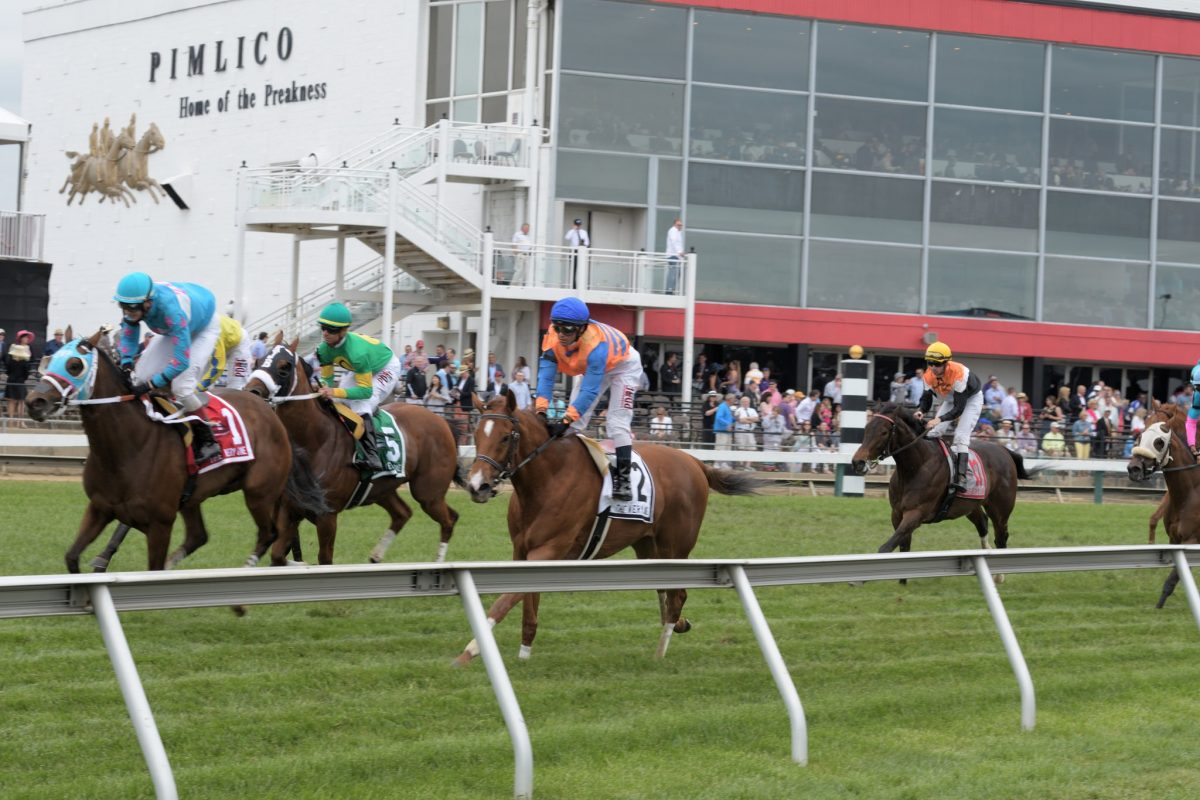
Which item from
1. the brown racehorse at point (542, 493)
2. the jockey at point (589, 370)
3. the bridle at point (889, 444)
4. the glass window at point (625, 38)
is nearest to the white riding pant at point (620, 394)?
the jockey at point (589, 370)

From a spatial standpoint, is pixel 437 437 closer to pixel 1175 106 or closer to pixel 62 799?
pixel 62 799

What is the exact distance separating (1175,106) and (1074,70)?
93.4 inches

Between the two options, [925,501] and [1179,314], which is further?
[1179,314]

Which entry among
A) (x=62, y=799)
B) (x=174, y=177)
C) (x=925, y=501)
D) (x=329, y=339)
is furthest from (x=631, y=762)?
(x=174, y=177)

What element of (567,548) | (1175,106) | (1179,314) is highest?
(1175,106)

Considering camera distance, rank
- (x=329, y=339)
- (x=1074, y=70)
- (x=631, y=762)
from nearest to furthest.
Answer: (x=631, y=762), (x=329, y=339), (x=1074, y=70)

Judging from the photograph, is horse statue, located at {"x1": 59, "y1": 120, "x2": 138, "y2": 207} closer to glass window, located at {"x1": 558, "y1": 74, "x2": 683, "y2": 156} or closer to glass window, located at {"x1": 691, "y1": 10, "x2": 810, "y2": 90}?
glass window, located at {"x1": 558, "y1": 74, "x2": 683, "y2": 156}

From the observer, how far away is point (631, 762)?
608 centimetres

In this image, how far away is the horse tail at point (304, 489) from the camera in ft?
33.2

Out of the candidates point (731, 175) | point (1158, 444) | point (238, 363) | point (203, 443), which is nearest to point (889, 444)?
point (1158, 444)

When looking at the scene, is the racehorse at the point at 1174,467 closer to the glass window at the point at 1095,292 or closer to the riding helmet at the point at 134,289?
the riding helmet at the point at 134,289

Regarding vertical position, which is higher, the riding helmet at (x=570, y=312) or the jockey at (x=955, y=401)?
the riding helmet at (x=570, y=312)

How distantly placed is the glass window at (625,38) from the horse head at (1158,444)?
1711 cm

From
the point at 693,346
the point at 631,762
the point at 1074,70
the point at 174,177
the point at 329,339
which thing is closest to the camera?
the point at 631,762
